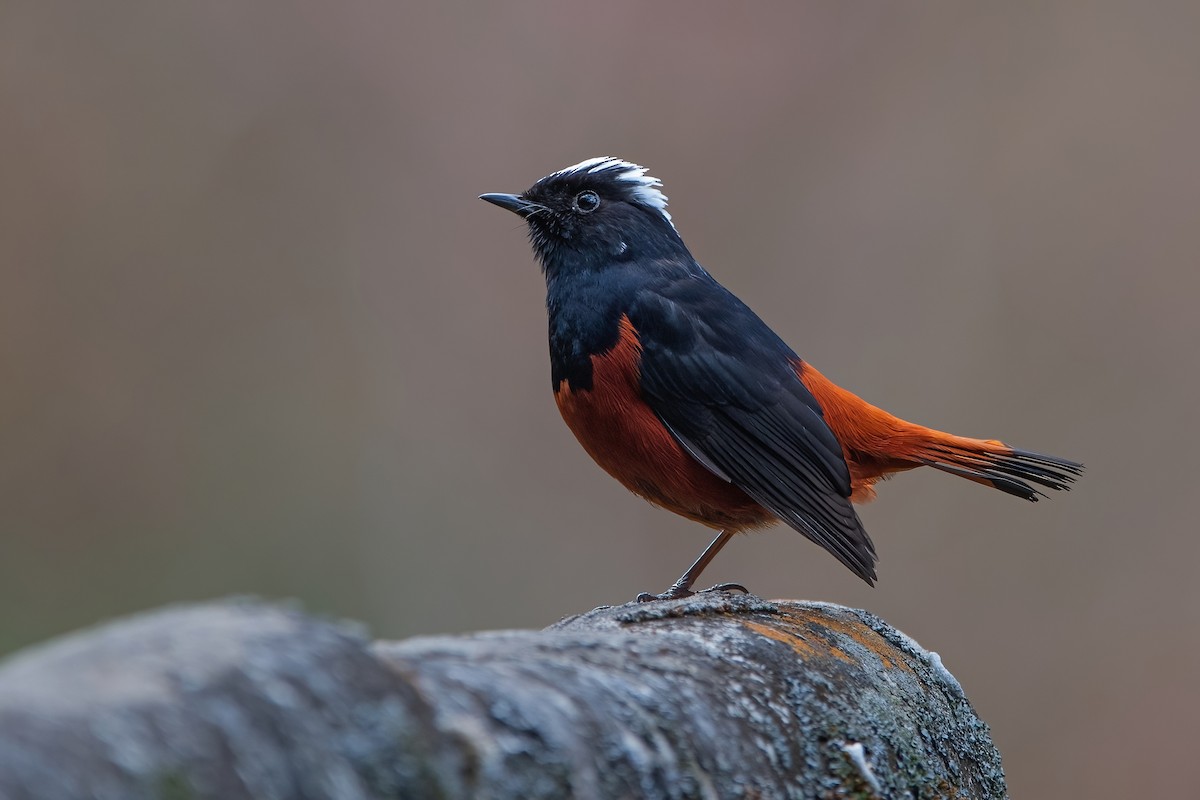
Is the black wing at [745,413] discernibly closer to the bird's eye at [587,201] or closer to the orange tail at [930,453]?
the orange tail at [930,453]

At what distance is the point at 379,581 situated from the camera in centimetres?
617

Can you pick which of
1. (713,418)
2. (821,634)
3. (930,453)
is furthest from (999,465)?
(821,634)

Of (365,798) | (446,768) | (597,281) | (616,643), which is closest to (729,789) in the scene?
(616,643)

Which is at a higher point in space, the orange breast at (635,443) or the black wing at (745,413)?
the black wing at (745,413)

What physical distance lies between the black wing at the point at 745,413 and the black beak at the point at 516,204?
2.13ft

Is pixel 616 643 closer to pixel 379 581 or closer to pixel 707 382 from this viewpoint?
pixel 707 382

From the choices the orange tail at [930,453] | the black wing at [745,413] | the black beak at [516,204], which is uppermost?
the orange tail at [930,453]

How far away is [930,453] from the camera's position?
12.9ft

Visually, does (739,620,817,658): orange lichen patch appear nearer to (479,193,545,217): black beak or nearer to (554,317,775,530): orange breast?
(554,317,775,530): orange breast

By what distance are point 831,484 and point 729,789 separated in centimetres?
222

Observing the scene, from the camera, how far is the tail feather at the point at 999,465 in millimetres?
3908

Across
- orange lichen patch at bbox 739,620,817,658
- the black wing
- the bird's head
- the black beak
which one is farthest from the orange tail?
orange lichen patch at bbox 739,620,817,658

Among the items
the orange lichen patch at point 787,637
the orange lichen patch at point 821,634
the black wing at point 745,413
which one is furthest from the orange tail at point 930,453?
the orange lichen patch at point 787,637

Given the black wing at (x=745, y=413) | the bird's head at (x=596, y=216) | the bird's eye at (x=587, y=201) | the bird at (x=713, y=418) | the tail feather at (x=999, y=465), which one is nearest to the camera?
the black wing at (x=745, y=413)
